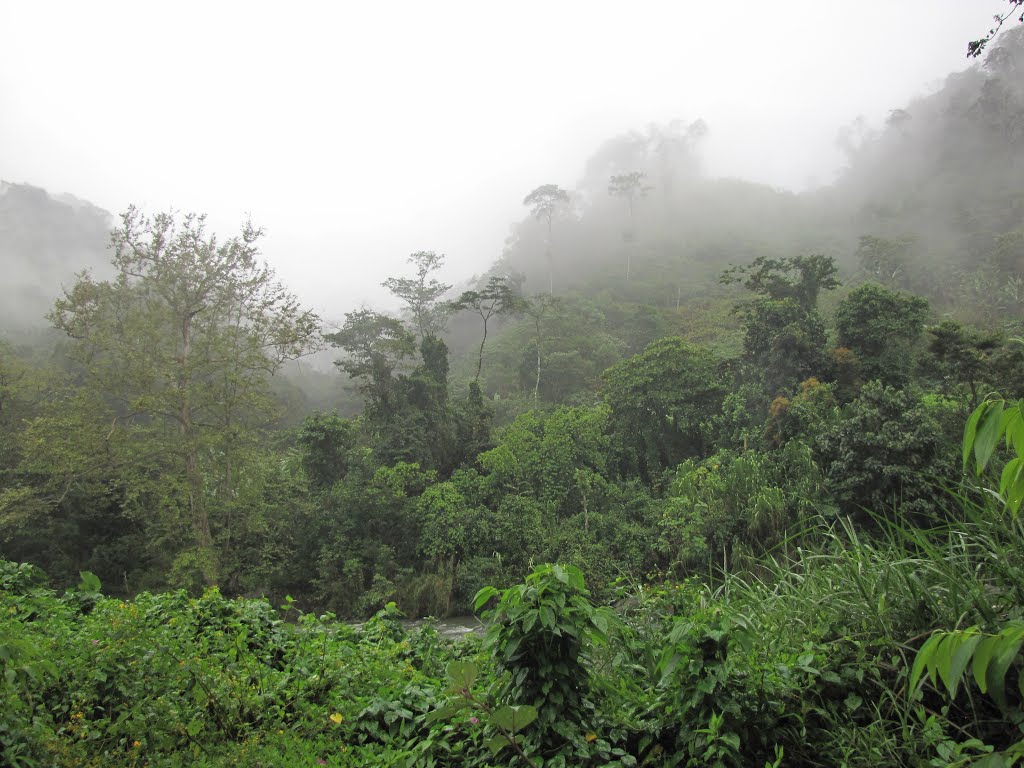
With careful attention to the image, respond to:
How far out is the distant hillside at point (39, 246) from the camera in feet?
89.5

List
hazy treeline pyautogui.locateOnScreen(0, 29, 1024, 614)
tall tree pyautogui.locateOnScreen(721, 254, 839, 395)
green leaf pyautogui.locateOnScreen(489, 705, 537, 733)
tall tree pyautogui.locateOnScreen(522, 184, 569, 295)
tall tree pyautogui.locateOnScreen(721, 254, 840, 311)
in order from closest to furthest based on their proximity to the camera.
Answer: green leaf pyautogui.locateOnScreen(489, 705, 537, 733)
hazy treeline pyautogui.locateOnScreen(0, 29, 1024, 614)
tall tree pyautogui.locateOnScreen(721, 254, 839, 395)
tall tree pyautogui.locateOnScreen(721, 254, 840, 311)
tall tree pyautogui.locateOnScreen(522, 184, 569, 295)

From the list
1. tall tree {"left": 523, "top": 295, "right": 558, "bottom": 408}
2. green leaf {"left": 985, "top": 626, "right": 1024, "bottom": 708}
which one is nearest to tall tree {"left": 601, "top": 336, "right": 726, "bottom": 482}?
tall tree {"left": 523, "top": 295, "right": 558, "bottom": 408}

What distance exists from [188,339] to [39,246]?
2931cm

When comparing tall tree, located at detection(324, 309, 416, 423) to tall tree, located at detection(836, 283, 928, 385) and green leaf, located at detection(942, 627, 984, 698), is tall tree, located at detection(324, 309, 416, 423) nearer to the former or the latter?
tall tree, located at detection(836, 283, 928, 385)

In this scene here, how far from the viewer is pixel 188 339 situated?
1153 centimetres

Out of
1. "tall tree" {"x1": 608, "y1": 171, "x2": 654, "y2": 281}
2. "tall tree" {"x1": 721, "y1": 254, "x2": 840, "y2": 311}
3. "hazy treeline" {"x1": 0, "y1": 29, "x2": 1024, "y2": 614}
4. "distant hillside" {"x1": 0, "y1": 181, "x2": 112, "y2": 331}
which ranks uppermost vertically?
"tall tree" {"x1": 608, "y1": 171, "x2": 654, "y2": 281}

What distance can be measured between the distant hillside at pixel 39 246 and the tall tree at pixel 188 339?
2067 cm

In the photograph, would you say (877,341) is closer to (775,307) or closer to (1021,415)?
(775,307)

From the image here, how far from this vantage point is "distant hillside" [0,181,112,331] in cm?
2727

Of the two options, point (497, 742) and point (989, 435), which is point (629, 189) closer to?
point (497, 742)

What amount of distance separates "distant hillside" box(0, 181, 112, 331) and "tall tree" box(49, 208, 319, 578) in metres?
20.7

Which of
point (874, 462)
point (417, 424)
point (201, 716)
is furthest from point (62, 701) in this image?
point (417, 424)

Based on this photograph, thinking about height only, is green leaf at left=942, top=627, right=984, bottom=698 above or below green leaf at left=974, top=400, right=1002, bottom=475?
below

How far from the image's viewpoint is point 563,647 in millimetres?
1938
